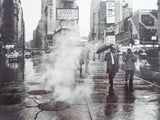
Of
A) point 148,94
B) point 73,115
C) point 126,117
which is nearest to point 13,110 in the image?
point 73,115

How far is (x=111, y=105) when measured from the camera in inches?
246

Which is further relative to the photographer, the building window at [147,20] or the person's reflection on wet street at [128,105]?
the building window at [147,20]

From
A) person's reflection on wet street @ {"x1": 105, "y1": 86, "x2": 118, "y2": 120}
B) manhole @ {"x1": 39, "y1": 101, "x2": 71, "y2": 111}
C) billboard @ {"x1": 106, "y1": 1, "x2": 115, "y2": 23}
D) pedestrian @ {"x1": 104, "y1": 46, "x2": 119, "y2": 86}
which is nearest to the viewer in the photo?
person's reflection on wet street @ {"x1": 105, "y1": 86, "x2": 118, "y2": 120}

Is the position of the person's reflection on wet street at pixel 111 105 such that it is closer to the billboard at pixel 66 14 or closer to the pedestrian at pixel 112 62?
the pedestrian at pixel 112 62

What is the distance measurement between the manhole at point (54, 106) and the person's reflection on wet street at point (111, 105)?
1.07 m

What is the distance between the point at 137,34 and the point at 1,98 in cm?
7229

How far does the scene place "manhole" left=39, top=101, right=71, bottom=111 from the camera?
19.2 feet

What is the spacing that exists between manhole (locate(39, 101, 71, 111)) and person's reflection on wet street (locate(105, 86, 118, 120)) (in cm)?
107

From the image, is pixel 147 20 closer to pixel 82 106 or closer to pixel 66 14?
pixel 66 14

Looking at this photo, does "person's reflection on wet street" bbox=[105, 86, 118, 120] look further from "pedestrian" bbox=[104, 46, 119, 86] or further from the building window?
the building window

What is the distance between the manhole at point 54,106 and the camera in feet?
19.2

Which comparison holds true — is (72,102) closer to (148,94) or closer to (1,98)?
(1,98)

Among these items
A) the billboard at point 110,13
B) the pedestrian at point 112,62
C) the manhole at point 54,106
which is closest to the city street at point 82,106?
the manhole at point 54,106

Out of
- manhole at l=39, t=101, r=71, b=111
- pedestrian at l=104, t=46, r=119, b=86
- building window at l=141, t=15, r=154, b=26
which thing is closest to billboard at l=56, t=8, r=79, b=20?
pedestrian at l=104, t=46, r=119, b=86
